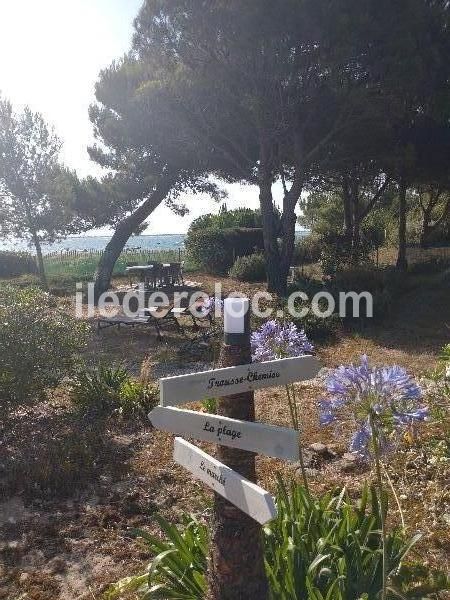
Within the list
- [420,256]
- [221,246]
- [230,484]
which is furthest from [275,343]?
[221,246]

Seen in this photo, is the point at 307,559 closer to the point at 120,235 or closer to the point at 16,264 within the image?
the point at 120,235

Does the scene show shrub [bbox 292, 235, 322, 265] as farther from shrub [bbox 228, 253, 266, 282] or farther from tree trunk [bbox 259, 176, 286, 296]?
tree trunk [bbox 259, 176, 286, 296]

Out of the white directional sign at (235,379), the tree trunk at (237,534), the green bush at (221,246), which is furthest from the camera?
the green bush at (221,246)

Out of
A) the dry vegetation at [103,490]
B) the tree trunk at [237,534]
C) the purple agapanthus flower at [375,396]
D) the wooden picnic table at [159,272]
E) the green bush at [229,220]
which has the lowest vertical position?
the dry vegetation at [103,490]

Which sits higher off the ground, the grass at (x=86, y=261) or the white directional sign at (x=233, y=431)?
the grass at (x=86, y=261)

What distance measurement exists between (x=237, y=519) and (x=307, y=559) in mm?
671

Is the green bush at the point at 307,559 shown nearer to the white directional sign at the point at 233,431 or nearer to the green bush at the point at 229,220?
the white directional sign at the point at 233,431

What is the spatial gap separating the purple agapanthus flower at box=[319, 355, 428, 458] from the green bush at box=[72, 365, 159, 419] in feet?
14.9

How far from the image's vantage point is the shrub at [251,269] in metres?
19.8

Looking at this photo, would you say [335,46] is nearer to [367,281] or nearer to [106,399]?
[367,281]

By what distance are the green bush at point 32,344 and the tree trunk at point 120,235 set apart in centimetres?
1122

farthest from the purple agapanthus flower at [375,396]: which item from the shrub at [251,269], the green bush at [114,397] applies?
the shrub at [251,269]

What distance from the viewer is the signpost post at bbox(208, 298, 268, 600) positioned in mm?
2271

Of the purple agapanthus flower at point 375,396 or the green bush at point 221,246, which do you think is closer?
the purple agapanthus flower at point 375,396
